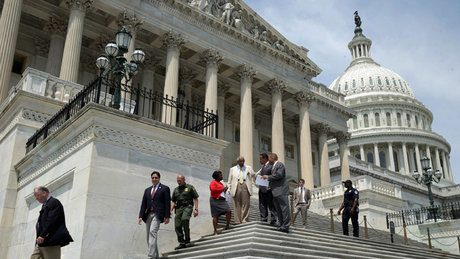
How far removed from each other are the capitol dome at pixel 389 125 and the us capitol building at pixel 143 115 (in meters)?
20.2

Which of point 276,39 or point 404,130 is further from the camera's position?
point 404,130

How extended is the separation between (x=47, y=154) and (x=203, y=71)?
81.4 feet

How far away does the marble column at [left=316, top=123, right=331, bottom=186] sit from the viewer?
129 feet

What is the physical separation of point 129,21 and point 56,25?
477 centimetres

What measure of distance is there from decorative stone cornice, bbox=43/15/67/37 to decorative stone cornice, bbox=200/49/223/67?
9706mm

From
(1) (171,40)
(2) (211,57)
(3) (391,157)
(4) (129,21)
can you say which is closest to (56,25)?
(4) (129,21)

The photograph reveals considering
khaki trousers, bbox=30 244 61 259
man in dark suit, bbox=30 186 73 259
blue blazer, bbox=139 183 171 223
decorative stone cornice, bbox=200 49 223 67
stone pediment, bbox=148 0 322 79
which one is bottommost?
khaki trousers, bbox=30 244 61 259

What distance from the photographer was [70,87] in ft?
53.2

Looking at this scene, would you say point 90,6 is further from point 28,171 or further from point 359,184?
point 359,184

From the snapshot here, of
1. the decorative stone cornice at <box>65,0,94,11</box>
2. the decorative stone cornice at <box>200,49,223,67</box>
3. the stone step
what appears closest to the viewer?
the stone step

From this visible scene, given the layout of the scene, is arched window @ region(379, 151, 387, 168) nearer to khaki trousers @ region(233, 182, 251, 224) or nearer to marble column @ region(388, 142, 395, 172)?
marble column @ region(388, 142, 395, 172)

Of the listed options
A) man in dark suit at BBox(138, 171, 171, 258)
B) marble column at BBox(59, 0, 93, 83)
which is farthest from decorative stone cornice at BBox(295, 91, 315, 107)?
man in dark suit at BBox(138, 171, 171, 258)

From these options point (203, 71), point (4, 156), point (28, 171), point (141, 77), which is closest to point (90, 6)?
point (141, 77)

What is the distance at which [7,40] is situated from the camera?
859 inches
